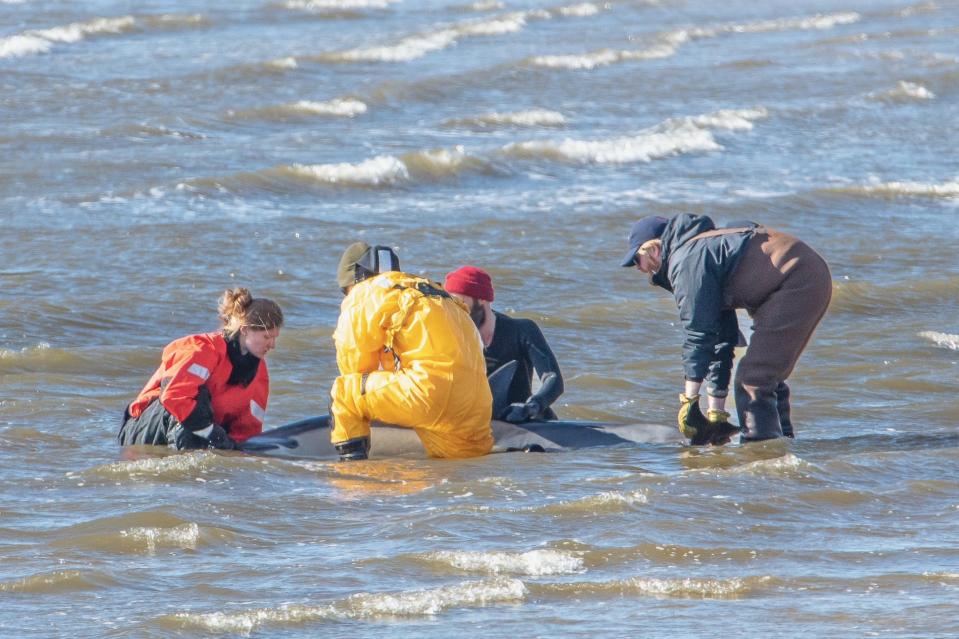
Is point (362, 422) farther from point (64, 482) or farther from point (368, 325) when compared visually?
point (64, 482)

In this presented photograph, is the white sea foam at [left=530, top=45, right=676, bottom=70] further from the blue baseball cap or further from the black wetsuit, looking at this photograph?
the blue baseball cap

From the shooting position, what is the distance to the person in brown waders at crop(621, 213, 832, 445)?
7.77 meters

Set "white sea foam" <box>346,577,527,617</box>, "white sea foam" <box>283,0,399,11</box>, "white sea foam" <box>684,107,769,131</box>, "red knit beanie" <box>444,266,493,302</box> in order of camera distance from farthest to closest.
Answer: "white sea foam" <box>283,0,399,11</box> → "white sea foam" <box>684,107,769,131</box> → "red knit beanie" <box>444,266,493,302</box> → "white sea foam" <box>346,577,527,617</box>

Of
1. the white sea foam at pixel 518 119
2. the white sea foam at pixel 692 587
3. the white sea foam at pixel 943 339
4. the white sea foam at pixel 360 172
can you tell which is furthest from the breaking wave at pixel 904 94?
the white sea foam at pixel 692 587

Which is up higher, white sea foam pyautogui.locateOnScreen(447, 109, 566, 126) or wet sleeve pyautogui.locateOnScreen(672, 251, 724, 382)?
white sea foam pyautogui.locateOnScreen(447, 109, 566, 126)

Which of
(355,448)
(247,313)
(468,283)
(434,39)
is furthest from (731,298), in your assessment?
(434,39)

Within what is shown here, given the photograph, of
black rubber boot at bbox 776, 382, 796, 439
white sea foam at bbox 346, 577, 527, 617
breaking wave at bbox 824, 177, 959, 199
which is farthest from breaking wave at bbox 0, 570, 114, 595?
breaking wave at bbox 824, 177, 959, 199

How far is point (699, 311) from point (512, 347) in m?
1.26

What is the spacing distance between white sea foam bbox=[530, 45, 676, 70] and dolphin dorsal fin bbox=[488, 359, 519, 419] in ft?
61.5

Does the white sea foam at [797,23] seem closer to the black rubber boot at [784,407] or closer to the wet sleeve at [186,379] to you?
the black rubber boot at [784,407]

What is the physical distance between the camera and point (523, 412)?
27.9 feet

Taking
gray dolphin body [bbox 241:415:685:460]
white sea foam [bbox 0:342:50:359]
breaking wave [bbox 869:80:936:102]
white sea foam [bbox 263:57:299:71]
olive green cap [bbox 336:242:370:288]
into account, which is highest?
white sea foam [bbox 263:57:299:71]

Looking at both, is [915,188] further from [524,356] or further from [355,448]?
[355,448]

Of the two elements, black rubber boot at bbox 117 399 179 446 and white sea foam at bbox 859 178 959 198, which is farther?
white sea foam at bbox 859 178 959 198
